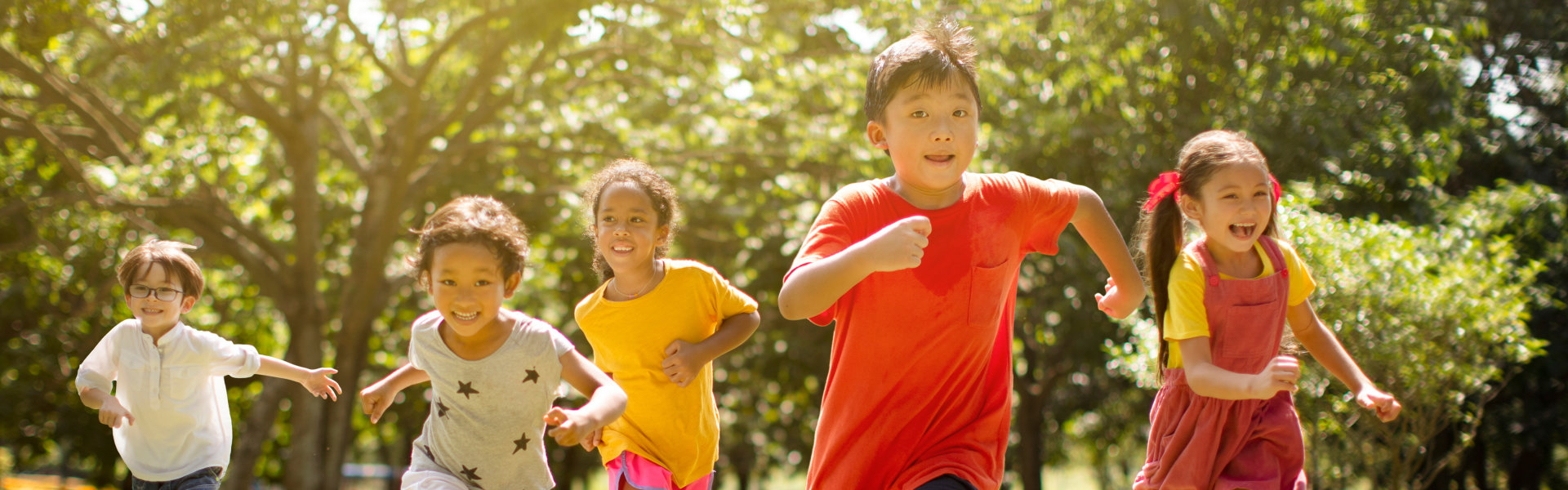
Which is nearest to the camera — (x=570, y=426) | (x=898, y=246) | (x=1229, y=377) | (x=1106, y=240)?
(x=898, y=246)

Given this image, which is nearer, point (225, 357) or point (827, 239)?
point (827, 239)

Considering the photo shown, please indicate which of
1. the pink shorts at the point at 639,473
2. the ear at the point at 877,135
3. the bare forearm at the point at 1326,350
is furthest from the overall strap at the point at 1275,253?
the pink shorts at the point at 639,473

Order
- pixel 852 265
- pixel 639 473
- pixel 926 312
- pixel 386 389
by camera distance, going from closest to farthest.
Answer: pixel 852 265 < pixel 926 312 < pixel 386 389 < pixel 639 473

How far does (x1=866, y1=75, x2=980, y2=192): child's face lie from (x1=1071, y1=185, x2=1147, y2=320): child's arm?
1.34 feet

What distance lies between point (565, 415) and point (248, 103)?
11.3 meters

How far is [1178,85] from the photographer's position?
11539mm

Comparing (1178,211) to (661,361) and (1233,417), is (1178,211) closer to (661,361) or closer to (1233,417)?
(1233,417)

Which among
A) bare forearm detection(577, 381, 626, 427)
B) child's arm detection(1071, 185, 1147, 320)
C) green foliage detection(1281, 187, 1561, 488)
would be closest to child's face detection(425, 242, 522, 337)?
bare forearm detection(577, 381, 626, 427)

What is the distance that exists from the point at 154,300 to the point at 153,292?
0.09 ft

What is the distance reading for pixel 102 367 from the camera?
4066 mm

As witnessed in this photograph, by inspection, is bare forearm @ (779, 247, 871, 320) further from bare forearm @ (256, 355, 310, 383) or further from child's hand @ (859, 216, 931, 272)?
bare forearm @ (256, 355, 310, 383)

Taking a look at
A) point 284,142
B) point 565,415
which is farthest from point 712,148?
point 565,415

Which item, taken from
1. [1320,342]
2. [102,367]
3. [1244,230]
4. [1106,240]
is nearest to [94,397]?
[102,367]

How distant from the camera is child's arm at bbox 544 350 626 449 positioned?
8.86 feet
